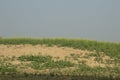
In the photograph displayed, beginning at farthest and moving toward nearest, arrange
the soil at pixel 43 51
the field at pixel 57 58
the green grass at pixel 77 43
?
the green grass at pixel 77 43 → the soil at pixel 43 51 → the field at pixel 57 58

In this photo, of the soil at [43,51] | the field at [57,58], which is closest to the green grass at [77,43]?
the field at [57,58]

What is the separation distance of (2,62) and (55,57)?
2.90 m

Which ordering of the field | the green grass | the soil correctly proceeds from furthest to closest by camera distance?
the green grass, the soil, the field

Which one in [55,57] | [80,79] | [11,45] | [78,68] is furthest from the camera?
[11,45]

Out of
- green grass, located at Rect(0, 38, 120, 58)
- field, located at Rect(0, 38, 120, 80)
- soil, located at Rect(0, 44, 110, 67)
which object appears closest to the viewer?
field, located at Rect(0, 38, 120, 80)

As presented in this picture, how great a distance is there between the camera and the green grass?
58.2 ft

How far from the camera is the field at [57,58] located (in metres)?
10.8

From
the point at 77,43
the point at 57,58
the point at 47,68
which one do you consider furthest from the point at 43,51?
the point at 47,68

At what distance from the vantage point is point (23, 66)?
1275 cm

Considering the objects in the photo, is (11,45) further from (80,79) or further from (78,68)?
(80,79)

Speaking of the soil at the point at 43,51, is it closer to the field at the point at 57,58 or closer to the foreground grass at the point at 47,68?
the field at the point at 57,58

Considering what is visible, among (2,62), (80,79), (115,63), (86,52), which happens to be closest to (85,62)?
(115,63)

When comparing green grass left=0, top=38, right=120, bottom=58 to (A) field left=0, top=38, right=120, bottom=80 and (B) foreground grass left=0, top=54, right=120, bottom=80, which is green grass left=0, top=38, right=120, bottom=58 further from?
(B) foreground grass left=0, top=54, right=120, bottom=80

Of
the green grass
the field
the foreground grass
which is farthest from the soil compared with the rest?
the foreground grass
